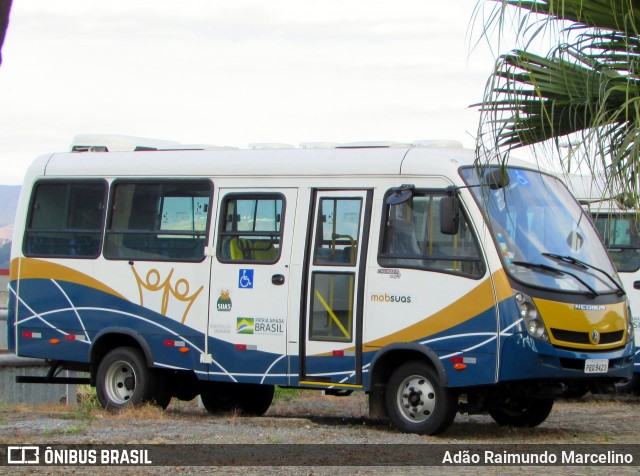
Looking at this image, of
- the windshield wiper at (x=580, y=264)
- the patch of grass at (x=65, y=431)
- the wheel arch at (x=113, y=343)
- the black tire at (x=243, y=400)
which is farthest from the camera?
the black tire at (x=243, y=400)

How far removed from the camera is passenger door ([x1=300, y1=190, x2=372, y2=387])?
44.1ft

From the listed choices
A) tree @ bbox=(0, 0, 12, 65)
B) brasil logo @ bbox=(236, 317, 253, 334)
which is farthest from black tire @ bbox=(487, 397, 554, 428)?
tree @ bbox=(0, 0, 12, 65)

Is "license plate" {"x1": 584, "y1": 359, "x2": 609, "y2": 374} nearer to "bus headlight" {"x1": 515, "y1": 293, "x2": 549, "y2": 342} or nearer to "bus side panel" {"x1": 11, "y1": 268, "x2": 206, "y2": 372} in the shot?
"bus headlight" {"x1": 515, "y1": 293, "x2": 549, "y2": 342}

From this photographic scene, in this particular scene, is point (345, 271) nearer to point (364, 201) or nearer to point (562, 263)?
point (364, 201)

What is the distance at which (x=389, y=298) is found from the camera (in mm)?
13250

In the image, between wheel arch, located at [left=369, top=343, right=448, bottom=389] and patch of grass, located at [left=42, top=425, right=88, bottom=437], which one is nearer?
patch of grass, located at [left=42, top=425, right=88, bottom=437]

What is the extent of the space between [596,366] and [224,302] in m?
4.19

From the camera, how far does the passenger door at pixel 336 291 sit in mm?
13453

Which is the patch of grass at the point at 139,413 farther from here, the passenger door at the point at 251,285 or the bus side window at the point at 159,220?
the bus side window at the point at 159,220

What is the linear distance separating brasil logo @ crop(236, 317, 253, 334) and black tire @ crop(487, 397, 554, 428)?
9.15ft

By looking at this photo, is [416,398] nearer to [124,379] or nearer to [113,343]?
[124,379]

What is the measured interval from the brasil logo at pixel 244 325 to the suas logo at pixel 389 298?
1582 mm

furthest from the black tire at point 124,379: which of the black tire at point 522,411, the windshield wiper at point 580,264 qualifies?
the windshield wiper at point 580,264

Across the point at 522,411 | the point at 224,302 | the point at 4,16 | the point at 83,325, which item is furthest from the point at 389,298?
the point at 4,16
